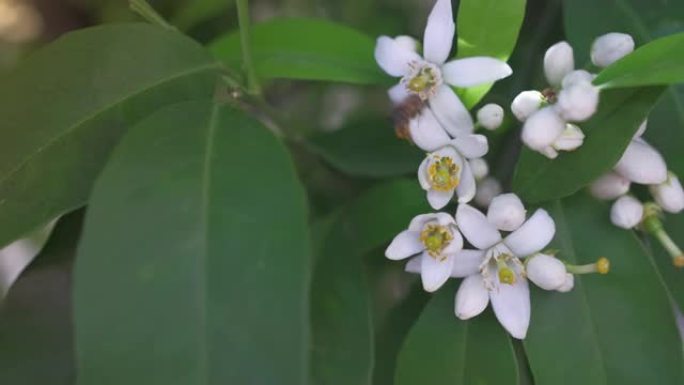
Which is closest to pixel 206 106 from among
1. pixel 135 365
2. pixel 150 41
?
pixel 150 41

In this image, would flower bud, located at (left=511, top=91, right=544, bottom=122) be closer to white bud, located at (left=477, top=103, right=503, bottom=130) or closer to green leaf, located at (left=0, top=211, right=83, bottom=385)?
white bud, located at (left=477, top=103, right=503, bottom=130)

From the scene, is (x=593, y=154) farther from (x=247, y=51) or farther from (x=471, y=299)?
(x=247, y=51)

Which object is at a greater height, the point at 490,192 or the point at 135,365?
the point at 490,192

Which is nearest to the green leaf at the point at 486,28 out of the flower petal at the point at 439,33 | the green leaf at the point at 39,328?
the flower petal at the point at 439,33

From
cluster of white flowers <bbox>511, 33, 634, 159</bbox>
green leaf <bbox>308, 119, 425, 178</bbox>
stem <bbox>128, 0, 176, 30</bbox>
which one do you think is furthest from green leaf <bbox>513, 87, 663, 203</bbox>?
stem <bbox>128, 0, 176, 30</bbox>

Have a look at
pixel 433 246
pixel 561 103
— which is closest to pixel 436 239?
pixel 433 246

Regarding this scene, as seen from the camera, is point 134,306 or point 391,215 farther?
point 391,215

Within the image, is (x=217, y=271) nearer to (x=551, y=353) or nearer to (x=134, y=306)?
(x=134, y=306)
